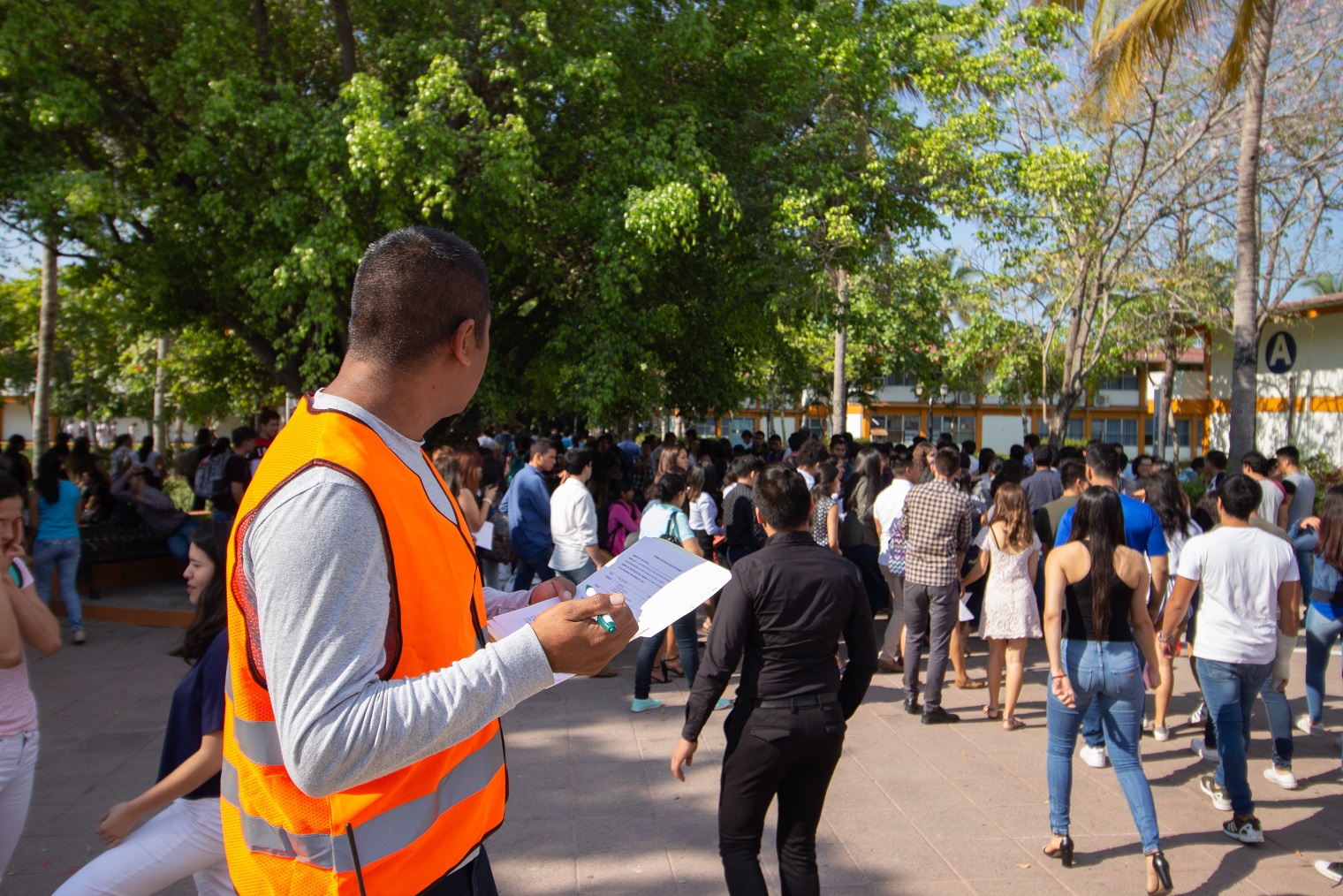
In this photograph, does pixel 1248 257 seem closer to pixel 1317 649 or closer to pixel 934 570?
pixel 1317 649

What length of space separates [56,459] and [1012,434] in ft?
176

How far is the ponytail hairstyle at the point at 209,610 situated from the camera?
2.82 m

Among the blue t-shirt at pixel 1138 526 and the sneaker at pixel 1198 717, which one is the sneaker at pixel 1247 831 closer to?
the blue t-shirt at pixel 1138 526

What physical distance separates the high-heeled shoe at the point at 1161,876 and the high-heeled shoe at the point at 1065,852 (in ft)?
1.16

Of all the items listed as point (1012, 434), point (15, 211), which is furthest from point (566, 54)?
point (1012, 434)

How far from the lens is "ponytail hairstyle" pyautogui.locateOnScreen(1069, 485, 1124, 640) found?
4.17m

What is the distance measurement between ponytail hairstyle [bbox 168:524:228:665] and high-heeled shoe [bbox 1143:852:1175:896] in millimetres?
3834

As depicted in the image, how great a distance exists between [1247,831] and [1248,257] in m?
9.54

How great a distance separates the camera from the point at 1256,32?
11852 millimetres

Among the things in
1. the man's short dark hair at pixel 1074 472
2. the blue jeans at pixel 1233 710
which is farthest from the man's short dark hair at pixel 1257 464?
the blue jeans at pixel 1233 710

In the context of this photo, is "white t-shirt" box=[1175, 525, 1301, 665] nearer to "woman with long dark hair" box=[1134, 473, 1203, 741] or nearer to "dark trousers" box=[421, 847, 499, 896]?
"woman with long dark hair" box=[1134, 473, 1203, 741]

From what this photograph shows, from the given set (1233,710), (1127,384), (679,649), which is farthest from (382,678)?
(1127,384)

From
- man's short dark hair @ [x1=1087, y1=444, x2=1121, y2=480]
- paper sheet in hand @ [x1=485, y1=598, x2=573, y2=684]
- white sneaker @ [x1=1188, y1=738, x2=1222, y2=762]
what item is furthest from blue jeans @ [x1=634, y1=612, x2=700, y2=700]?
paper sheet in hand @ [x1=485, y1=598, x2=573, y2=684]

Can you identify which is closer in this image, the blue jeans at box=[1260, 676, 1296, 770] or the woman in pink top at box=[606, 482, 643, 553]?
the blue jeans at box=[1260, 676, 1296, 770]
